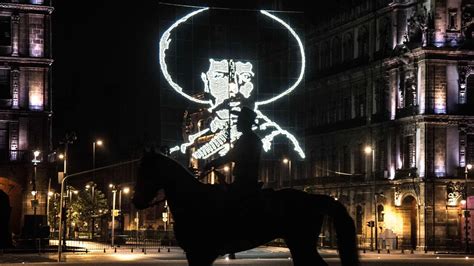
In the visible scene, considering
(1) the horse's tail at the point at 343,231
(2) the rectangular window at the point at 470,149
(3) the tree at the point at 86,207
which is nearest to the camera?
(1) the horse's tail at the point at 343,231

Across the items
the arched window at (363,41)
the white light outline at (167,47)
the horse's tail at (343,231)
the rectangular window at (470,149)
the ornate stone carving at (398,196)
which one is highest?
the arched window at (363,41)

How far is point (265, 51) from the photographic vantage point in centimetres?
7688

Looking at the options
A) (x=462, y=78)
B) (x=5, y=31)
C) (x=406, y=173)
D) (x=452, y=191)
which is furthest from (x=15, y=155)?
(x=462, y=78)

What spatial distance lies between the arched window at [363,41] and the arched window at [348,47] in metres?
1.82

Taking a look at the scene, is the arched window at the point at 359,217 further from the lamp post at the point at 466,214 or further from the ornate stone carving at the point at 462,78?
the ornate stone carving at the point at 462,78

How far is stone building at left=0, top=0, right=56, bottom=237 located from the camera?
3359 inches

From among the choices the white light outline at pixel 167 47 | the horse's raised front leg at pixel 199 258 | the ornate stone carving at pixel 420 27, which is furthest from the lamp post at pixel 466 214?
the horse's raised front leg at pixel 199 258

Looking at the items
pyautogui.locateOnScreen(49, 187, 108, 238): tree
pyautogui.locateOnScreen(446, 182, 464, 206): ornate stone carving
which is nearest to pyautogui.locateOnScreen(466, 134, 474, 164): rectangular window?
pyautogui.locateOnScreen(446, 182, 464, 206): ornate stone carving

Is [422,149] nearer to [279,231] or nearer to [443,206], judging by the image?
[443,206]

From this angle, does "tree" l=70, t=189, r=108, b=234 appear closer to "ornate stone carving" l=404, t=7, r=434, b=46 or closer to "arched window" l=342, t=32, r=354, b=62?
"arched window" l=342, t=32, r=354, b=62

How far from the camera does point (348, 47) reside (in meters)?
112

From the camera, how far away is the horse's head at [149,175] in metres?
20.4

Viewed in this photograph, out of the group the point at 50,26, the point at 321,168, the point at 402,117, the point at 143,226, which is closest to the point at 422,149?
the point at 402,117

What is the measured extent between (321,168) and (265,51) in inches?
1660
